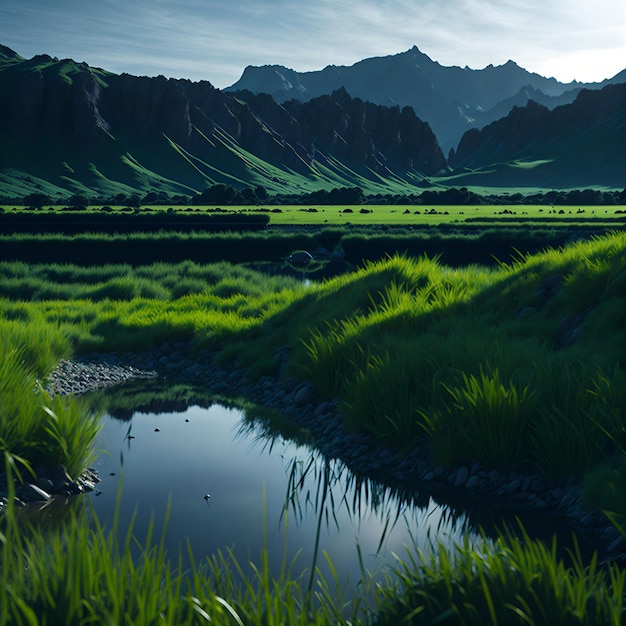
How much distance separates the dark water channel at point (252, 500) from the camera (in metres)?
8.32

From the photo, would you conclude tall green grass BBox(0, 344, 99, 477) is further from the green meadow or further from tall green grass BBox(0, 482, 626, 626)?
tall green grass BBox(0, 482, 626, 626)

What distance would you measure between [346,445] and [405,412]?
4.24 ft

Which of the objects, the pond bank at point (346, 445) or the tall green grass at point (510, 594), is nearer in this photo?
the tall green grass at point (510, 594)

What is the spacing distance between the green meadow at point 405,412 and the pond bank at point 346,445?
0.74ft

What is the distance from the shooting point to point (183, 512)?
9344mm

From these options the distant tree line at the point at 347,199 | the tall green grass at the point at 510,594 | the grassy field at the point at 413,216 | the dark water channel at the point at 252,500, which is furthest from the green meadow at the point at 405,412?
the distant tree line at the point at 347,199

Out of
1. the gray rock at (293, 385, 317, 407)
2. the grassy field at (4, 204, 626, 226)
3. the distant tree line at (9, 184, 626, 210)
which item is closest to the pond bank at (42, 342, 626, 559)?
the gray rock at (293, 385, 317, 407)

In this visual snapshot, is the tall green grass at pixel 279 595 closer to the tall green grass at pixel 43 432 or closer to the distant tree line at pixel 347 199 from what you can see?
the tall green grass at pixel 43 432

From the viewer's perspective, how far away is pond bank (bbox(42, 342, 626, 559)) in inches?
370

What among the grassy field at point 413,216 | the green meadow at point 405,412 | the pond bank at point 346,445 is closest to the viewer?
the green meadow at point 405,412

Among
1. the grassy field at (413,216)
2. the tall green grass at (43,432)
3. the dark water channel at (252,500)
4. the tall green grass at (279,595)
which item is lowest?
the dark water channel at (252,500)

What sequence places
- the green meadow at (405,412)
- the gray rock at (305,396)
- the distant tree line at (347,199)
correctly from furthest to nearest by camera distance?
the distant tree line at (347,199)
the gray rock at (305,396)
the green meadow at (405,412)

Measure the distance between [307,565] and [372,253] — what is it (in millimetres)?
43475

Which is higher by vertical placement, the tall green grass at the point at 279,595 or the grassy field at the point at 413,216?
the grassy field at the point at 413,216
